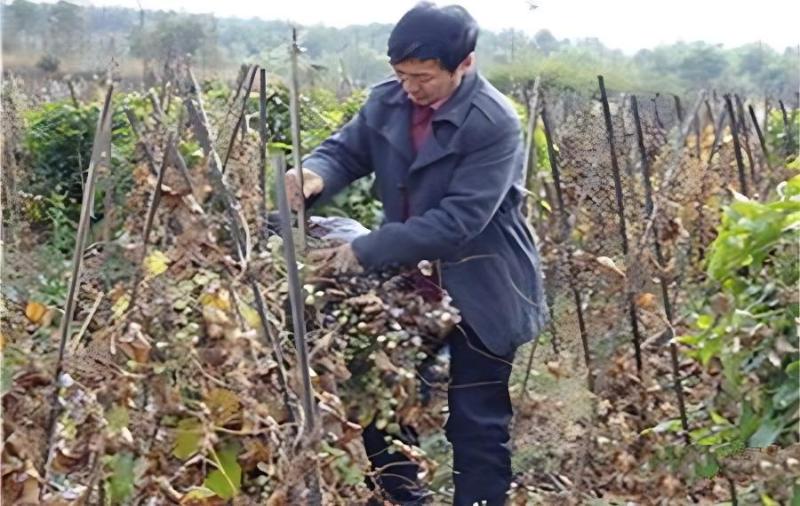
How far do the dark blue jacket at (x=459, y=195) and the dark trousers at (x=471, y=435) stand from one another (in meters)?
0.06

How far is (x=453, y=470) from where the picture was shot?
2.56 metres

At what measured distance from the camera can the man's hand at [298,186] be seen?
2212 mm

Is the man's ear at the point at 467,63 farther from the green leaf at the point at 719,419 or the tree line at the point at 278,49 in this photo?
the green leaf at the point at 719,419

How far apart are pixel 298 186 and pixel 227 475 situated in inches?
25.0

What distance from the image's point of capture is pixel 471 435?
Answer: 255cm

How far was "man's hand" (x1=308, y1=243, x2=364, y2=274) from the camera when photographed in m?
2.29

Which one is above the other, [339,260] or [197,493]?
[339,260]

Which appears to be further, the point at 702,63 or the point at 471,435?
the point at 702,63

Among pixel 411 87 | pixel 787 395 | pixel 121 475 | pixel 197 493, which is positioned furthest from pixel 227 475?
pixel 787 395

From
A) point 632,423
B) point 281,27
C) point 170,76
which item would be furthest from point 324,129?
point 632,423

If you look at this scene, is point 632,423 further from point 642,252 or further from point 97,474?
point 97,474

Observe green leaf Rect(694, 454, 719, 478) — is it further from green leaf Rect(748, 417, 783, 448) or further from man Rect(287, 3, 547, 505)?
man Rect(287, 3, 547, 505)

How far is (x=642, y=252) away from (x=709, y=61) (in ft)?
1.77

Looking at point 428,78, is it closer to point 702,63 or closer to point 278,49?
point 278,49
